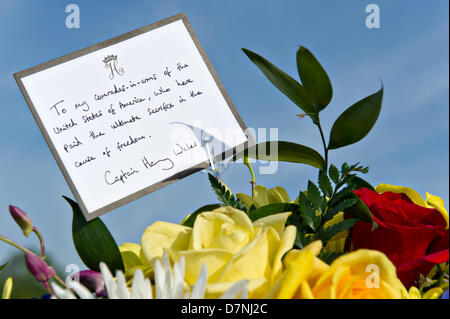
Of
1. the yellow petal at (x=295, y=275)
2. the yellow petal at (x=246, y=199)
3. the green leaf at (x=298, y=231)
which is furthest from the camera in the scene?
the yellow petal at (x=246, y=199)

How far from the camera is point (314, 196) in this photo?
A: 46 cm

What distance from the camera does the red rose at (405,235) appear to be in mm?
429

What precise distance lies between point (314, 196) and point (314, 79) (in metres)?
0.15

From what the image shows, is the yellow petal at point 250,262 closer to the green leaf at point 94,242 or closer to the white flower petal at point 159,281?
the white flower petal at point 159,281

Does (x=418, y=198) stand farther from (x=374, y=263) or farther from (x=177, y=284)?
(x=177, y=284)

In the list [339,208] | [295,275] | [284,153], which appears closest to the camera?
[295,275]

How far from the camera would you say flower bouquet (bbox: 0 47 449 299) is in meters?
0.35

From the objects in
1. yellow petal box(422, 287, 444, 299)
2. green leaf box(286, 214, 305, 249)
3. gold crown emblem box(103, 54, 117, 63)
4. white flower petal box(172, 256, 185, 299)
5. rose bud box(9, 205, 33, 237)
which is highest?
gold crown emblem box(103, 54, 117, 63)

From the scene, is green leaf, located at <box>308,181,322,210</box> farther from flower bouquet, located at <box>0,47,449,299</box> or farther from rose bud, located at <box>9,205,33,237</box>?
rose bud, located at <box>9,205,33,237</box>

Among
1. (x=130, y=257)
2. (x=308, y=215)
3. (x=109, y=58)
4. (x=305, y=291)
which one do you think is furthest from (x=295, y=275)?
(x=109, y=58)

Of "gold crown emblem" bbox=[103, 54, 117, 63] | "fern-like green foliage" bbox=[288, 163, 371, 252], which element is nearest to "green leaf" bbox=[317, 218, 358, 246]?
"fern-like green foliage" bbox=[288, 163, 371, 252]

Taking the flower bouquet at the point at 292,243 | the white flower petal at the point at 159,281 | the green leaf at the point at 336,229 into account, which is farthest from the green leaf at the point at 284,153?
the white flower petal at the point at 159,281
